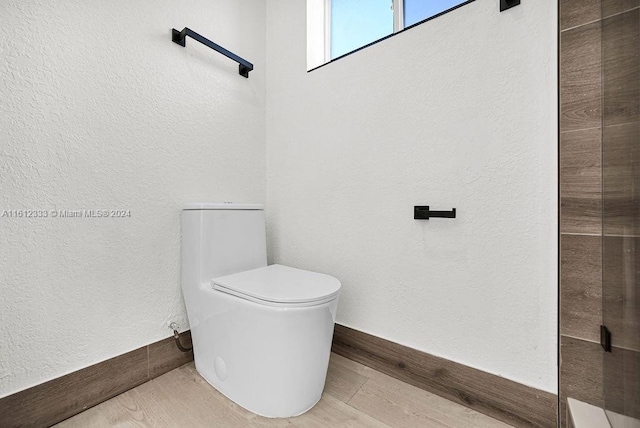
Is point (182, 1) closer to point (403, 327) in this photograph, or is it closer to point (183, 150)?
point (183, 150)

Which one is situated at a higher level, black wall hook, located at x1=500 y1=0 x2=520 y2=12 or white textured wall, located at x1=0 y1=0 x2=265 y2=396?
black wall hook, located at x1=500 y1=0 x2=520 y2=12

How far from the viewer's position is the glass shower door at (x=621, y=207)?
0.61 meters

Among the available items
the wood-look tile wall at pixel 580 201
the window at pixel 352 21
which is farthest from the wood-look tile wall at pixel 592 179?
the window at pixel 352 21

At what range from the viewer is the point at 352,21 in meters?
1.49

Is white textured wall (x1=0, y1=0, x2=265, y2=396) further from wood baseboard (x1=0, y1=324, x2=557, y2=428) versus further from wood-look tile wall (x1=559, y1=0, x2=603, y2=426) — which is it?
wood-look tile wall (x1=559, y1=0, x2=603, y2=426)

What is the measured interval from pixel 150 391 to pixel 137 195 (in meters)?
0.73

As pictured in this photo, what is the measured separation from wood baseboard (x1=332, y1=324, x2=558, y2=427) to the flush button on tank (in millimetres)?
540

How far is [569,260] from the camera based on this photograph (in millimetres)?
806

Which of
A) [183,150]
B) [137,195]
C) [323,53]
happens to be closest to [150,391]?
[137,195]

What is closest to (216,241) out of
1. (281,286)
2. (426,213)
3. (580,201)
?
(281,286)

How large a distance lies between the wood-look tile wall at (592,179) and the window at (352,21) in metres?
0.61

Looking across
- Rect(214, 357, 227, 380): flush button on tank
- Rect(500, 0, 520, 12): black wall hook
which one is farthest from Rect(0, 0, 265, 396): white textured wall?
Rect(500, 0, 520, 12): black wall hook

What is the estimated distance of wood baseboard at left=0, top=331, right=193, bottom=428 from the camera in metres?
0.81

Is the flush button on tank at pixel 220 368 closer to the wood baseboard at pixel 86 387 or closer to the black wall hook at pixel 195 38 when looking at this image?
the wood baseboard at pixel 86 387
